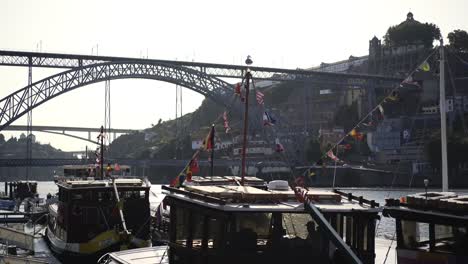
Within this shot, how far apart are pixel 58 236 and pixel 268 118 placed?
13089 mm

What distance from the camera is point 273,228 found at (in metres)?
10.5

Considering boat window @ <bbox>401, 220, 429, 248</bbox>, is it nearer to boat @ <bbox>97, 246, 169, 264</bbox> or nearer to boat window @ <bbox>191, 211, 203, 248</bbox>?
boat window @ <bbox>191, 211, 203, 248</bbox>

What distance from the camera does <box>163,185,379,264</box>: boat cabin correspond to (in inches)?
409

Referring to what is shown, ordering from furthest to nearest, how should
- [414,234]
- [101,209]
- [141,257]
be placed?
[101,209] → [141,257] → [414,234]

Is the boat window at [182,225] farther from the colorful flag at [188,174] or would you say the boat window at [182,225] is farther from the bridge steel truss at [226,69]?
the bridge steel truss at [226,69]

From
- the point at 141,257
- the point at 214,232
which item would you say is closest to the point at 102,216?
the point at 141,257

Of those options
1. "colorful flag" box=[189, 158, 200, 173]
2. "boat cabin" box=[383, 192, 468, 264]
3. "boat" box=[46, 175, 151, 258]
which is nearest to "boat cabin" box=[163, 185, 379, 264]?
"boat cabin" box=[383, 192, 468, 264]

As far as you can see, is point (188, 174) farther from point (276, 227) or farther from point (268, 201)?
point (276, 227)

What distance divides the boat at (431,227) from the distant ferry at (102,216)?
42.7 ft

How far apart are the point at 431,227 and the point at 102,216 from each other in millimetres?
14539

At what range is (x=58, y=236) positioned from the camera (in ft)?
89.0

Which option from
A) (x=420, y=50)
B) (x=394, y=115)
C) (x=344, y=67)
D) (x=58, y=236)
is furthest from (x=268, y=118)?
(x=344, y=67)

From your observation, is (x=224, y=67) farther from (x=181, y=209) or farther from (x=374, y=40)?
(x=181, y=209)

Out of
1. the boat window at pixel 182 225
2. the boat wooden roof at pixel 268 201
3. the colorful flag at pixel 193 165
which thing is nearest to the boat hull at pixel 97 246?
the colorful flag at pixel 193 165
